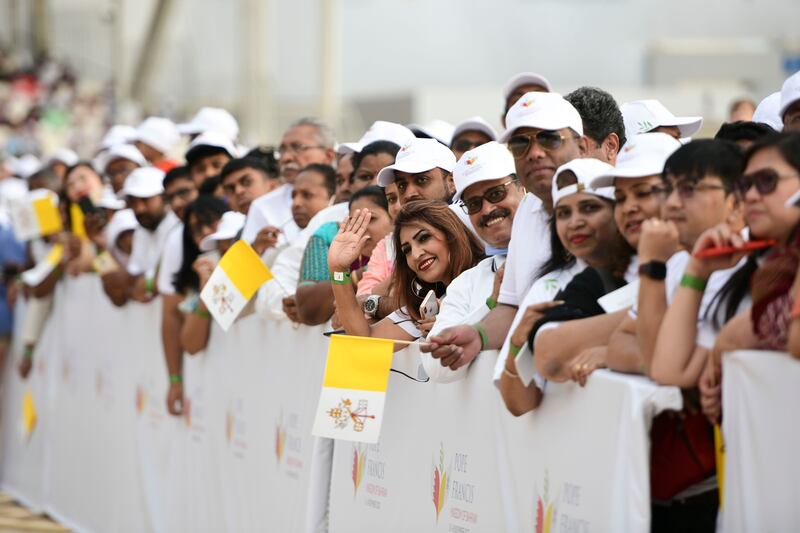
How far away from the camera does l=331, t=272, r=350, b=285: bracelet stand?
19.9ft

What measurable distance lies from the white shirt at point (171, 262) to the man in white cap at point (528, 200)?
11.5 ft

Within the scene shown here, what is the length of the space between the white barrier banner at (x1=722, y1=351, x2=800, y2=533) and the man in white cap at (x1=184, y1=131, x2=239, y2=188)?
5986mm

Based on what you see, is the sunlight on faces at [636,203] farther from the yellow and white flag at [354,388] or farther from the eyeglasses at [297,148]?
the eyeglasses at [297,148]

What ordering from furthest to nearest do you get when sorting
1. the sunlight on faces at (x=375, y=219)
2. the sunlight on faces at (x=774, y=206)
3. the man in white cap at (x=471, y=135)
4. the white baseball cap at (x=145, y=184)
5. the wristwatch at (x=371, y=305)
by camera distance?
the white baseball cap at (x=145, y=184) < the man in white cap at (x=471, y=135) < the sunlight on faces at (x=375, y=219) < the wristwatch at (x=371, y=305) < the sunlight on faces at (x=774, y=206)

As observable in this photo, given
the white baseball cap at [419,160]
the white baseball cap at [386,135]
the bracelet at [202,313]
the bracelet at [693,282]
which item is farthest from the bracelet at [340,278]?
the bracelet at [693,282]

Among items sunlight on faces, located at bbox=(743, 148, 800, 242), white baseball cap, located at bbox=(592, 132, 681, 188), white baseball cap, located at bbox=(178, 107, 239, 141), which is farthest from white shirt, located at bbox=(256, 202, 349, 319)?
sunlight on faces, located at bbox=(743, 148, 800, 242)

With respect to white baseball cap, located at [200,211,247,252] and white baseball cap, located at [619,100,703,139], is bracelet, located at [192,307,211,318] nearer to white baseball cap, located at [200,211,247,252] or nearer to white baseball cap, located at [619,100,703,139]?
white baseball cap, located at [200,211,247,252]

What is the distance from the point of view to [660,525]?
4.11 metres

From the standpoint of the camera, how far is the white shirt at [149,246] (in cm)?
940

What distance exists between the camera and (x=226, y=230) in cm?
802

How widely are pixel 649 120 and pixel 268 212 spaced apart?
2436 millimetres

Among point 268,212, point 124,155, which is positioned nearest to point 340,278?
point 268,212

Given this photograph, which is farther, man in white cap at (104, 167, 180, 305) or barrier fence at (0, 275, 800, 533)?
man in white cap at (104, 167, 180, 305)

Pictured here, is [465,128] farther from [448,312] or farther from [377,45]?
[377,45]
